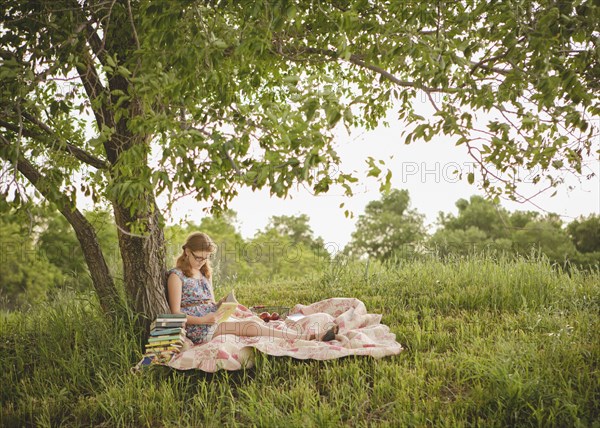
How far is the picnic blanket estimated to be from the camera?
480 cm

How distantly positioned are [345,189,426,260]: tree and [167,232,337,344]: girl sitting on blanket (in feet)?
77.8

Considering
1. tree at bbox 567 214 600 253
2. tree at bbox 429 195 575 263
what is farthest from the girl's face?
tree at bbox 567 214 600 253

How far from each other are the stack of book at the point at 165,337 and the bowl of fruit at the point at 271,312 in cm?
123

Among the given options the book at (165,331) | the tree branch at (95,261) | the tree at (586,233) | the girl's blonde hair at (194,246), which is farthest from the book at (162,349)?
the tree at (586,233)

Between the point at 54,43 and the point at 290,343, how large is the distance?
11.8ft

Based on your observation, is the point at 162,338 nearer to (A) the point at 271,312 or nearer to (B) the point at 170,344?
(B) the point at 170,344

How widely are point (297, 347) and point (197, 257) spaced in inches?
67.4

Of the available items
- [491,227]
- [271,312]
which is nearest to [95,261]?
[271,312]

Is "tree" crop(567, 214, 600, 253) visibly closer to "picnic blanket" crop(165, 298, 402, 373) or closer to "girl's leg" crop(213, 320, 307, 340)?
"picnic blanket" crop(165, 298, 402, 373)

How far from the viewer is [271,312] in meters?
6.91

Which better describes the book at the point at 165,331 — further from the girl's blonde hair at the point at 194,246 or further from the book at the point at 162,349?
the girl's blonde hair at the point at 194,246

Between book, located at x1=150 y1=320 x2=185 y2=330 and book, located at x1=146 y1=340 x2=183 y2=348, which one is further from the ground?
book, located at x1=150 y1=320 x2=185 y2=330

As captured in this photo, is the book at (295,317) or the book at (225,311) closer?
the book at (225,311)

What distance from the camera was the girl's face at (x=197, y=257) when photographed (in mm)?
5973
